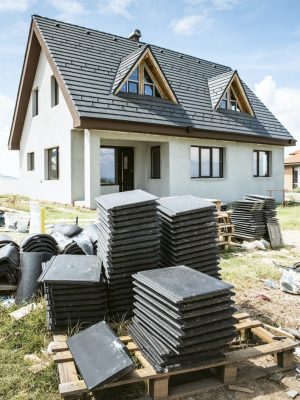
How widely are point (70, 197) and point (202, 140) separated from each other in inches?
259

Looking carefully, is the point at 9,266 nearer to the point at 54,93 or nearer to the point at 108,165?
the point at 108,165

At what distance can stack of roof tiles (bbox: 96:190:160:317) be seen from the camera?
13.4ft

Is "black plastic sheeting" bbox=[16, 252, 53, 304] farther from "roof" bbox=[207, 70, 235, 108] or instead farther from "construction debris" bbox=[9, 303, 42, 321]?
Answer: "roof" bbox=[207, 70, 235, 108]

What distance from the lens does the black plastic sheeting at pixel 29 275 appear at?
15.3 ft

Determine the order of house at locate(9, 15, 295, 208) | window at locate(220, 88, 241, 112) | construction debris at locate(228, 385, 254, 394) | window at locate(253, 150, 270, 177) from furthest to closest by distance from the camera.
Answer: window at locate(253, 150, 270, 177) → window at locate(220, 88, 241, 112) → house at locate(9, 15, 295, 208) → construction debris at locate(228, 385, 254, 394)

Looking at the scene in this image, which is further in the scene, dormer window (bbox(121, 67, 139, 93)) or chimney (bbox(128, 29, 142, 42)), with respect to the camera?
chimney (bbox(128, 29, 142, 42))

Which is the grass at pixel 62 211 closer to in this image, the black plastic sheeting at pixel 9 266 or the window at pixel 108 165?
the window at pixel 108 165

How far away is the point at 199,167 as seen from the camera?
16.6 metres

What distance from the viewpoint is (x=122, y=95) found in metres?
14.3

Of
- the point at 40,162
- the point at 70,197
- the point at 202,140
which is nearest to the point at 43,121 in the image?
the point at 40,162

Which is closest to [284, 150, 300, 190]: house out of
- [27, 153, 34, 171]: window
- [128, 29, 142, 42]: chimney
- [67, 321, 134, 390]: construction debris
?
[128, 29, 142, 42]: chimney

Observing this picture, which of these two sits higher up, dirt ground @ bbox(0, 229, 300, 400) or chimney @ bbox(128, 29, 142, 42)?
chimney @ bbox(128, 29, 142, 42)

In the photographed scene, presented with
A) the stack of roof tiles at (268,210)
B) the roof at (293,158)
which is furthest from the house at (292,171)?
the stack of roof tiles at (268,210)

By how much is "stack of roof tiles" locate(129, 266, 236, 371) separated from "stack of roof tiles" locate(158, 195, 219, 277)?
0.98m
